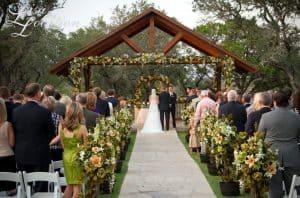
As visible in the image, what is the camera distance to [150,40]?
25422mm

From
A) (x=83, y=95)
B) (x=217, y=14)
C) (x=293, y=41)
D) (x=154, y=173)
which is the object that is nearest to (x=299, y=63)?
(x=293, y=41)

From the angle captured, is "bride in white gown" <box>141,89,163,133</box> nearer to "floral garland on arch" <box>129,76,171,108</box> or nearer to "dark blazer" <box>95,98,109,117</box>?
"floral garland on arch" <box>129,76,171,108</box>

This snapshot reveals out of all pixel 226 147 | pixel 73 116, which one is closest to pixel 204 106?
pixel 226 147

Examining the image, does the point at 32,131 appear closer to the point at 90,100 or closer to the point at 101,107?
the point at 90,100

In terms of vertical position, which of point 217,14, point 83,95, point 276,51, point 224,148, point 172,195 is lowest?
point 172,195

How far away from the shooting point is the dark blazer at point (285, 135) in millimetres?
8117

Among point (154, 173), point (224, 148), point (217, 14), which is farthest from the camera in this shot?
Answer: point (217, 14)

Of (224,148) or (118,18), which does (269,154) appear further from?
(118,18)

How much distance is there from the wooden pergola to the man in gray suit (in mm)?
17067

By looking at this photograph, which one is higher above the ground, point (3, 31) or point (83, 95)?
point (3, 31)

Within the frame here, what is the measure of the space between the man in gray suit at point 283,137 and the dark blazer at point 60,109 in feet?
11.1

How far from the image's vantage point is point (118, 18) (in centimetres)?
5925

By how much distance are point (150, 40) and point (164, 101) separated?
2.72 meters

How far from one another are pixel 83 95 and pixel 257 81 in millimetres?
43015
